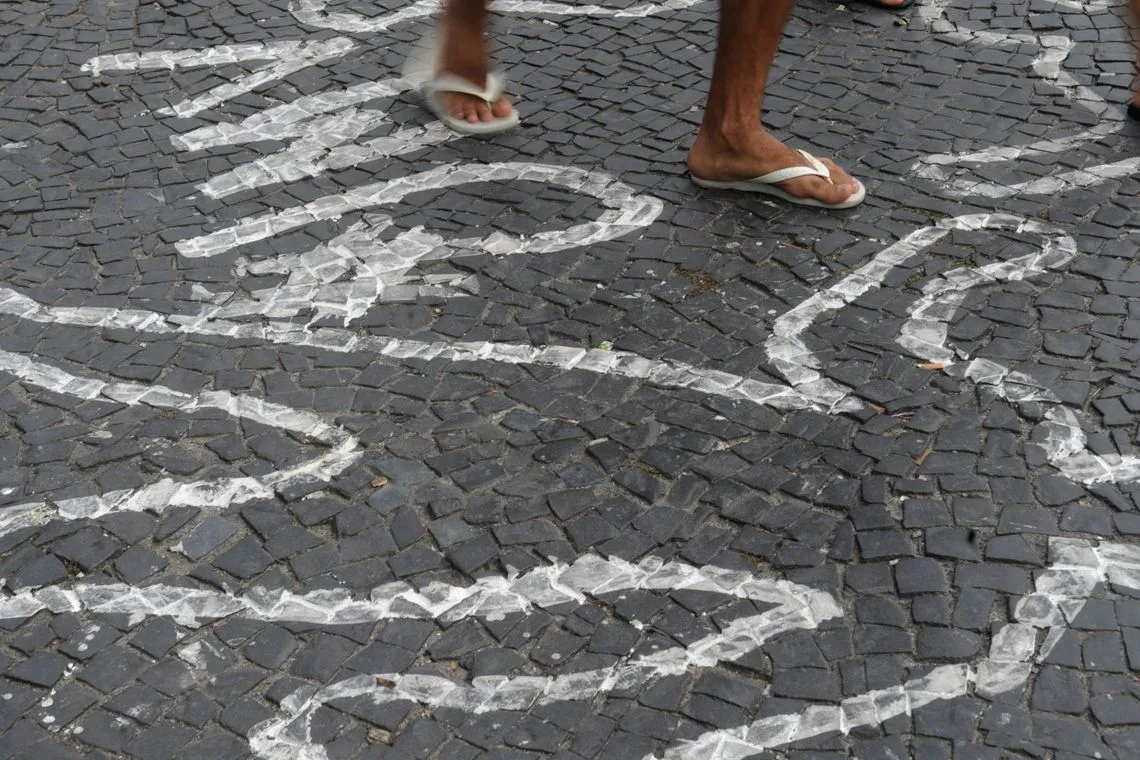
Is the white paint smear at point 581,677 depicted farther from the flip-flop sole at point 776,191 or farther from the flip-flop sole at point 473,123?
the flip-flop sole at point 473,123

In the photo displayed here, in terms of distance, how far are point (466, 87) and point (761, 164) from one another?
1145 millimetres

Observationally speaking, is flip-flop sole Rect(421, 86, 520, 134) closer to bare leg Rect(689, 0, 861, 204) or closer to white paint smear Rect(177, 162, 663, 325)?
white paint smear Rect(177, 162, 663, 325)

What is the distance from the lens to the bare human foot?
4.14m

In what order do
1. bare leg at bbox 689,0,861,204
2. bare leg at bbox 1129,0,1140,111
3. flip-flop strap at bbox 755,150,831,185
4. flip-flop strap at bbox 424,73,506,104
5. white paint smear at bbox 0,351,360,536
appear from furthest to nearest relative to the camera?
flip-flop strap at bbox 424,73,506,104 → bare leg at bbox 1129,0,1140,111 → flip-flop strap at bbox 755,150,831,185 → bare leg at bbox 689,0,861,204 → white paint smear at bbox 0,351,360,536

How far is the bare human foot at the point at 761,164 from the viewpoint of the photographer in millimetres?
4145

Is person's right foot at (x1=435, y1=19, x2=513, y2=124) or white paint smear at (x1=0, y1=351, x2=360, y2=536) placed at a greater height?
person's right foot at (x1=435, y1=19, x2=513, y2=124)

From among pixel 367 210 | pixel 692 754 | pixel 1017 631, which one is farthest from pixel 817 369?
pixel 367 210

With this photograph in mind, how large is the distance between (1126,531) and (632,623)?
1172 mm

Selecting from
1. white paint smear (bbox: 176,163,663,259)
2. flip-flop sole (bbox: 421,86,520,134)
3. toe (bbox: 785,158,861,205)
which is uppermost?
toe (bbox: 785,158,861,205)

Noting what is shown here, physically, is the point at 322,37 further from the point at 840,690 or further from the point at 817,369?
the point at 840,690

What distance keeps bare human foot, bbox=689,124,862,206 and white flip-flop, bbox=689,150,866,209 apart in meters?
0.01

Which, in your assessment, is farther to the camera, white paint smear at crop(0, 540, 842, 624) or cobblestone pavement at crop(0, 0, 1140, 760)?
white paint smear at crop(0, 540, 842, 624)

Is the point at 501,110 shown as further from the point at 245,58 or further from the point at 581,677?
the point at 581,677

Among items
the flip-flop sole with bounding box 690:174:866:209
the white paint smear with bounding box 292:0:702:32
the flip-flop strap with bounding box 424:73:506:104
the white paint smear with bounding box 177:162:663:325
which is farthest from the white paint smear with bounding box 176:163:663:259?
Answer: the white paint smear with bounding box 292:0:702:32
